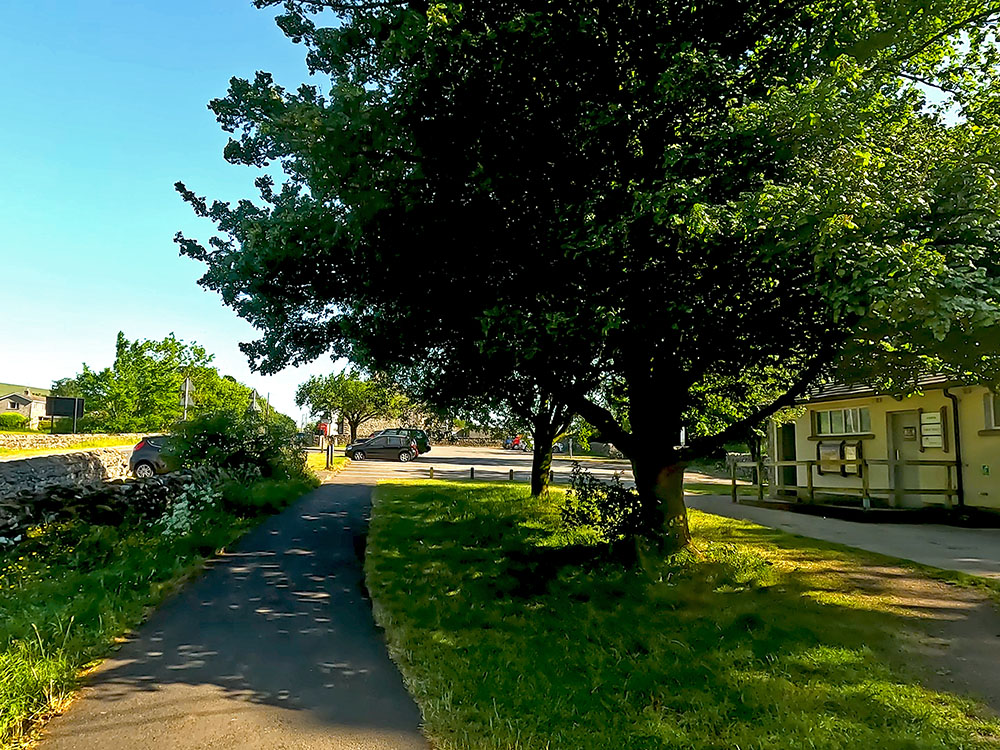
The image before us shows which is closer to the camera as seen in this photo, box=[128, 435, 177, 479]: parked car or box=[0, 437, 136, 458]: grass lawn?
box=[128, 435, 177, 479]: parked car

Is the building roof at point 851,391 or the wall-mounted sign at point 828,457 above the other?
the building roof at point 851,391

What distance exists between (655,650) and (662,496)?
352cm

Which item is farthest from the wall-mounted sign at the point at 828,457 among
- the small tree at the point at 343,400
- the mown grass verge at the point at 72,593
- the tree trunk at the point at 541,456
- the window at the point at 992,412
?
the small tree at the point at 343,400

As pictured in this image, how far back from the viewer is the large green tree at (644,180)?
557 cm

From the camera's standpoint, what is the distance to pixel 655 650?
5.88 metres

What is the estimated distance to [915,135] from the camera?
23.1ft

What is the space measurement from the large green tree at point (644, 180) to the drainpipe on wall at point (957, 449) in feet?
25.4

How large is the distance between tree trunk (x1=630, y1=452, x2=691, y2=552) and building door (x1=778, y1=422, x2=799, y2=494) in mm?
14100

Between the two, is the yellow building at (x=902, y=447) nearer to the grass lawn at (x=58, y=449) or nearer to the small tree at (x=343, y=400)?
the grass lawn at (x=58, y=449)

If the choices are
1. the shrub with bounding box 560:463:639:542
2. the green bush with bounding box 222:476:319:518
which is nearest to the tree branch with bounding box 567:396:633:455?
the shrub with bounding box 560:463:639:542

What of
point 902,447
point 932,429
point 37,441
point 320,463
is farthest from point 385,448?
point 932,429

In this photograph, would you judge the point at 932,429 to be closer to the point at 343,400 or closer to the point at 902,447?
the point at 902,447

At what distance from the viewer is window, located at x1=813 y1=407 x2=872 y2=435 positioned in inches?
685

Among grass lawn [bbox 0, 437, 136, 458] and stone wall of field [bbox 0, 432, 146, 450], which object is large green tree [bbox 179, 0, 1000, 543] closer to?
grass lawn [bbox 0, 437, 136, 458]
